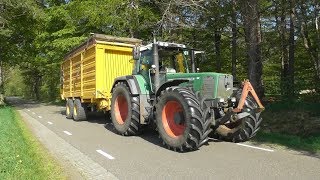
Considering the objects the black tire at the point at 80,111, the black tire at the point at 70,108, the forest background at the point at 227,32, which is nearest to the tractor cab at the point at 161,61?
the forest background at the point at 227,32

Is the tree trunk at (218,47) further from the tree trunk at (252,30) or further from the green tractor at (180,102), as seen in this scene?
the green tractor at (180,102)

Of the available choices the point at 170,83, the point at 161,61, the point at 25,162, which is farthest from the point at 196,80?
the point at 25,162

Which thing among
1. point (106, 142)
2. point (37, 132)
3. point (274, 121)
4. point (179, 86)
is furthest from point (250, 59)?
point (37, 132)

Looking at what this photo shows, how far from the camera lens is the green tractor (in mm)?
8555

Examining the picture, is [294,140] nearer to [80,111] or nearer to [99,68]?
[99,68]

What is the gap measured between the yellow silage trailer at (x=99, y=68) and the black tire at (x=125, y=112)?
1303 millimetres

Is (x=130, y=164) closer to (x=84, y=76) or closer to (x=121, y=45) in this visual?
(x=121, y=45)

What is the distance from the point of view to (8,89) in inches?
4075

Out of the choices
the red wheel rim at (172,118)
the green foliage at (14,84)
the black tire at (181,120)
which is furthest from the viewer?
the green foliage at (14,84)

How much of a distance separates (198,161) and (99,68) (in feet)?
23.7

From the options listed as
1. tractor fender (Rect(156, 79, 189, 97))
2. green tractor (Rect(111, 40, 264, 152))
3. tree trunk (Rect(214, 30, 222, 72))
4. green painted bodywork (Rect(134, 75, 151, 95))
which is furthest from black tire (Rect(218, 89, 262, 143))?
Answer: tree trunk (Rect(214, 30, 222, 72))

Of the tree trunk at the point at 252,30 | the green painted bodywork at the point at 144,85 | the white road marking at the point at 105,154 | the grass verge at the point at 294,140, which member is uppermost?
the tree trunk at the point at 252,30

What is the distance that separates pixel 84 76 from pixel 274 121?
7.45m

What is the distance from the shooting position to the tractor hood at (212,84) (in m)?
9.12
